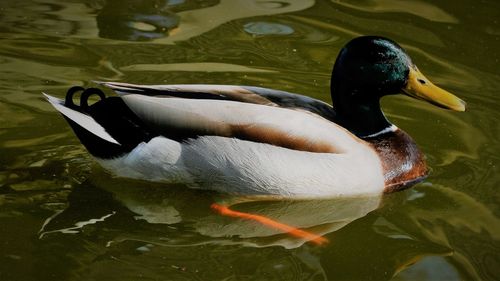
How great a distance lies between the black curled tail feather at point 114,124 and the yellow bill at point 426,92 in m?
1.76

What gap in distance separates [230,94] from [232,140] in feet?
1.33

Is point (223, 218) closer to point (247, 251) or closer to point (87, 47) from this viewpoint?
point (247, 251)

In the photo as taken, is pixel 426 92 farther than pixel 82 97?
Yes

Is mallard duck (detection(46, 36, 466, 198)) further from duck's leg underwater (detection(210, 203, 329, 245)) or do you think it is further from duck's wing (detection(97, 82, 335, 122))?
duck's leg underwater (detection(210, 203, 329, 245))

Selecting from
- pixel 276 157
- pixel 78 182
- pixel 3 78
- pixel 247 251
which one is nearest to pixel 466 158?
pixel 276 157

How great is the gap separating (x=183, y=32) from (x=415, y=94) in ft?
9.89

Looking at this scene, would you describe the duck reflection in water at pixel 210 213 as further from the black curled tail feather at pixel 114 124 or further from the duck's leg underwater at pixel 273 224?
the black curled tail feather at pixel 114 124

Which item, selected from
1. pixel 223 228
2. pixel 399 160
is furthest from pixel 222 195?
pixel 399 160

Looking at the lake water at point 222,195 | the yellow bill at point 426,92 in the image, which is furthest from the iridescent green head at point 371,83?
the lake water at point 222,195

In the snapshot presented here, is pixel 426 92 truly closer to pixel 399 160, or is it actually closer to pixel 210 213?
pixel 399 160

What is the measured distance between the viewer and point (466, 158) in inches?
260

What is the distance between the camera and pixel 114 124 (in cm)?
581

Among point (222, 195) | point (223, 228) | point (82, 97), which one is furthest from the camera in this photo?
point (222, 195)

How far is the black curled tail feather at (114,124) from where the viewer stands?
5801mm
